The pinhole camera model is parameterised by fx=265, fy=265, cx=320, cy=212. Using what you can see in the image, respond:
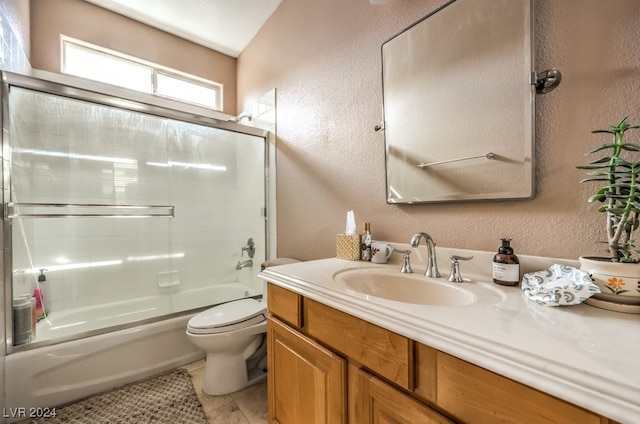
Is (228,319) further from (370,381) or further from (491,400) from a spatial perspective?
(491,400)

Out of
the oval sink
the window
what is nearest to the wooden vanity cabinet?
the oval sink

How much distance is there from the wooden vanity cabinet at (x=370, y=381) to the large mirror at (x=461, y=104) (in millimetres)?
617

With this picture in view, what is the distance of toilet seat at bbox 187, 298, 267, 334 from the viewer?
1455 millimetres

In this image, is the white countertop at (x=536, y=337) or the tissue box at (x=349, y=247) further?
the tissue box at (x=349, y=247)

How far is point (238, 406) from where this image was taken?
140cm

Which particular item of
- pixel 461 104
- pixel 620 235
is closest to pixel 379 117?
pixel 461 104

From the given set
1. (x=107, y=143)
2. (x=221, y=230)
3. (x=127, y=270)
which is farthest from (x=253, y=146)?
(x=127, y=270)

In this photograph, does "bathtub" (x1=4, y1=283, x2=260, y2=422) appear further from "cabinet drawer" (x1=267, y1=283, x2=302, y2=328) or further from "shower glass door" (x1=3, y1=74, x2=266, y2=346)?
"cabinet drawer" (x1=267, y1=283, x2=302, y2=328)

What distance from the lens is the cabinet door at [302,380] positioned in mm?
770

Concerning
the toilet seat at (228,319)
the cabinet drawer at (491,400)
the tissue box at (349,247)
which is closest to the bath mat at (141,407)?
the toilet seat at (228,319)

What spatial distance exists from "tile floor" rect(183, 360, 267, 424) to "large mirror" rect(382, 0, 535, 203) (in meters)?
1.27

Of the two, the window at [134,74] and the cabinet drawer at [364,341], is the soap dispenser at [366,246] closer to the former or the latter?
the cabinet drawer at [364,341]

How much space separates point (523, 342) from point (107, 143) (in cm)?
254

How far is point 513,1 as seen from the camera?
0.86 metres
